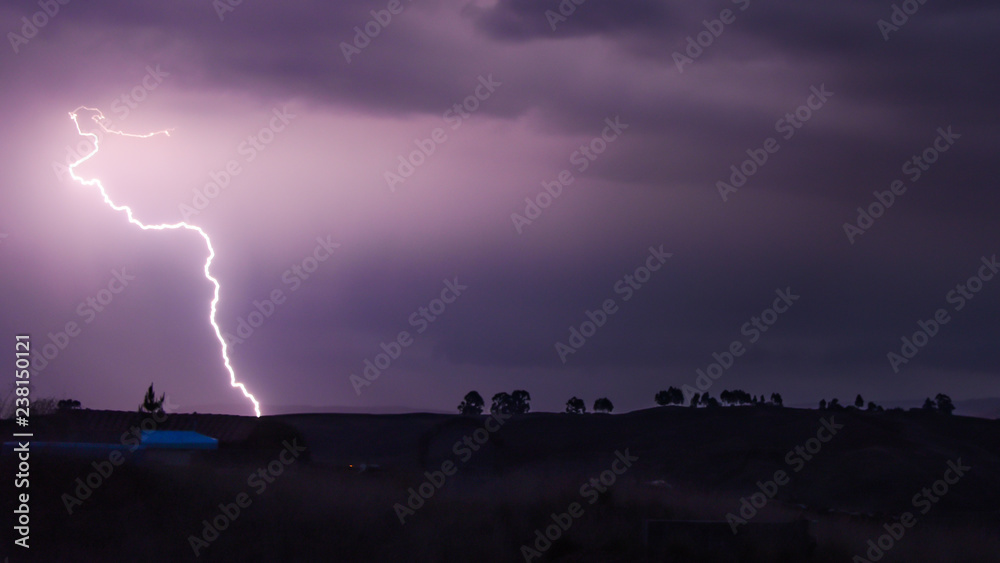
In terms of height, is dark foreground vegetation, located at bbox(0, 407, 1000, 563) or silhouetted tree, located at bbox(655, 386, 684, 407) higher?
silhouetted tree, located at bbox(655, 386, 684, 407)

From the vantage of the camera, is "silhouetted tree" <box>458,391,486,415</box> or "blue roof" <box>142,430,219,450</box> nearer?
"blue roof" <box>142,430,219,450</box>

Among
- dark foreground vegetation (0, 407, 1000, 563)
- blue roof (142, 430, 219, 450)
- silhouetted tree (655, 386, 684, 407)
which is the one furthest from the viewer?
silhouetted tree (655, 386, 684, 407)

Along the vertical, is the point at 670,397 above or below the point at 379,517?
above

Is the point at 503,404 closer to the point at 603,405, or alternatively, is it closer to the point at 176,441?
the point at 603,405

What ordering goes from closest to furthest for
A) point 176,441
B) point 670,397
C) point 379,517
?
point 379,517 < point 176,441 < point 670,397

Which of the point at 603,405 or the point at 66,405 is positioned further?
the point at 603,405

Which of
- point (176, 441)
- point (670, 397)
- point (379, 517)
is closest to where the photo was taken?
point (379, 517)

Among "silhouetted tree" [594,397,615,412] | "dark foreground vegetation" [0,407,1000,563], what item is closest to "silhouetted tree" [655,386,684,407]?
"silhouetted tree" [594,397,615,412]

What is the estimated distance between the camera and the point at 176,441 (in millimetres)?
40750

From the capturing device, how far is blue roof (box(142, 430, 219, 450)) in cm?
3979

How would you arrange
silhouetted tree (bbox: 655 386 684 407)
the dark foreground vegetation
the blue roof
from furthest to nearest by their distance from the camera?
silhouetted tree (bbox: 655 386 684 407) < the blue roof < the dark foreground vegetation

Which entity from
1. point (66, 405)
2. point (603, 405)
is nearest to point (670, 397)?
point (603, 405)

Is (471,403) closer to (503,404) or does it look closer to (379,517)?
(503,404)

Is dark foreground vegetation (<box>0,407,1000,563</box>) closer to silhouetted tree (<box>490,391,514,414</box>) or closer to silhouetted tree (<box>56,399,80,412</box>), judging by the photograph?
silhouetted tree (<box>56,399,80,412</box>)
